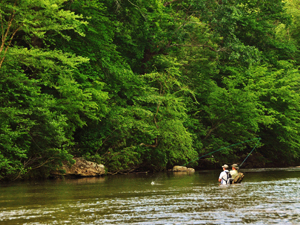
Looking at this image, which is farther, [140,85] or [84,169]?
[140,85]

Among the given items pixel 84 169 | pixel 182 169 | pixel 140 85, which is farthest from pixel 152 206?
pixel 182 169

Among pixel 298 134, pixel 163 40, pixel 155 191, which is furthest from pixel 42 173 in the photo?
pixel 298 134

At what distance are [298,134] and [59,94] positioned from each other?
24.5 m

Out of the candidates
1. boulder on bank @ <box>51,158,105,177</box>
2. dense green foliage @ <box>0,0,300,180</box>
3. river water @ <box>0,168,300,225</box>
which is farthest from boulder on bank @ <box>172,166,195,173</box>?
river water @ <box>0,168,300,225</box>

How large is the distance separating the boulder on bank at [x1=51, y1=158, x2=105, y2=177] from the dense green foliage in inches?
23.4

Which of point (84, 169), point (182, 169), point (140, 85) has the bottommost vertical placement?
point (182, 169)

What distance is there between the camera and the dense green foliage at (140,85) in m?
23.1

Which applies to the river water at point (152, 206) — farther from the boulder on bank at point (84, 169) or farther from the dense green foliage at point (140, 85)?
the boulder on bank at point (84, 169)

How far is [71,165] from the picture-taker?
2598cm

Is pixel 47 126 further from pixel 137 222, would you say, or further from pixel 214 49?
pixel 214 49

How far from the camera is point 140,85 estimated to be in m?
31.9

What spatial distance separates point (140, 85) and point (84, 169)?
7.21 m

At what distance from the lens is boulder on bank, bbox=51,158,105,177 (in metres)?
27.0

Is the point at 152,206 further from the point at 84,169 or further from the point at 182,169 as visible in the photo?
the point at 182,169
